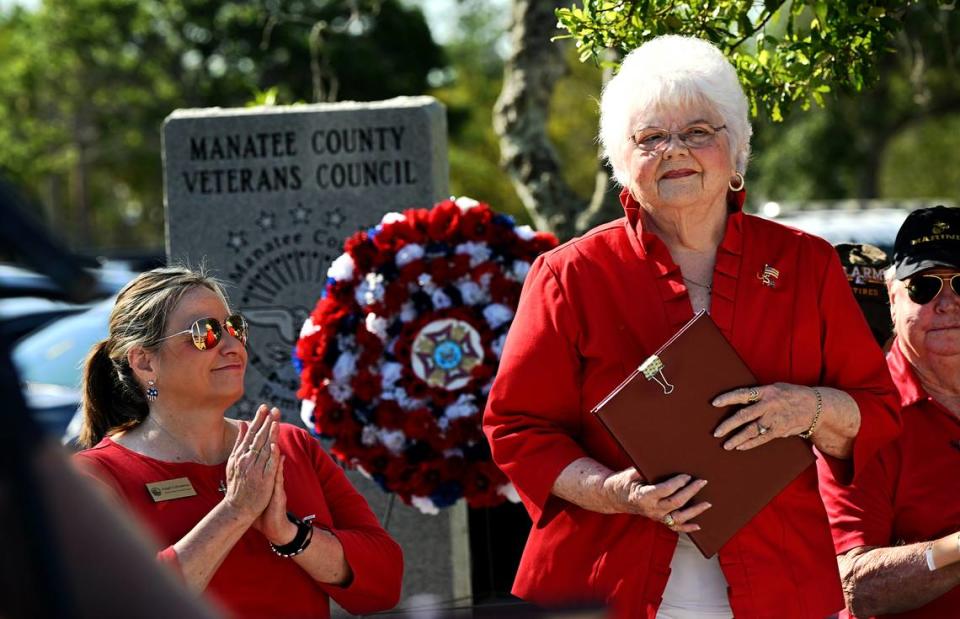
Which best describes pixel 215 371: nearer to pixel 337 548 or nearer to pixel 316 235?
pixel 337 548

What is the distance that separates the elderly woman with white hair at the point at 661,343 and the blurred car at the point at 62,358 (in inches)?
226

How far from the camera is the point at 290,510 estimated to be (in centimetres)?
351

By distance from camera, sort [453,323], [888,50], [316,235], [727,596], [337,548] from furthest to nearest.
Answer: [316,235] < [453,323] < [888,50] < [337,548] < [727,596]

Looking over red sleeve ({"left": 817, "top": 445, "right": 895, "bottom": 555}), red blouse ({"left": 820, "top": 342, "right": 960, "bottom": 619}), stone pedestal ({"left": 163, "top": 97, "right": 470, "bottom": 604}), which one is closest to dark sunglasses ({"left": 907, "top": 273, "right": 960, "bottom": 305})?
red blouse ({"left": 820, "top": 342, "right": 960, "bottom": 619})

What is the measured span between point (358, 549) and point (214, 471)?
0.45m

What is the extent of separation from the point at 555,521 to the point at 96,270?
2.07m

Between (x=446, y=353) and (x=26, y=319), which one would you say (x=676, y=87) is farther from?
(x=26, y=319)

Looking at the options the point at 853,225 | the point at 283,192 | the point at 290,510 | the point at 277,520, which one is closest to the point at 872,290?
the point at 290,510

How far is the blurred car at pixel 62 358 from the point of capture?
8.58 metres

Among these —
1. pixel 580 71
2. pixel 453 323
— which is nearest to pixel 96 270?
pixel 453 323

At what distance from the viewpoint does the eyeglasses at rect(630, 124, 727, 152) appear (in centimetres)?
319

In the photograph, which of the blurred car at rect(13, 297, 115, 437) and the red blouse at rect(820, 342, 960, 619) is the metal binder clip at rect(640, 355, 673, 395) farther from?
the blurred car at rect(13, 297, 115, 437)

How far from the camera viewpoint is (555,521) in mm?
3180

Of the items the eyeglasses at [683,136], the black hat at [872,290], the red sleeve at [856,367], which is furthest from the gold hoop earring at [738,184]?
the black hat at [872,290]
